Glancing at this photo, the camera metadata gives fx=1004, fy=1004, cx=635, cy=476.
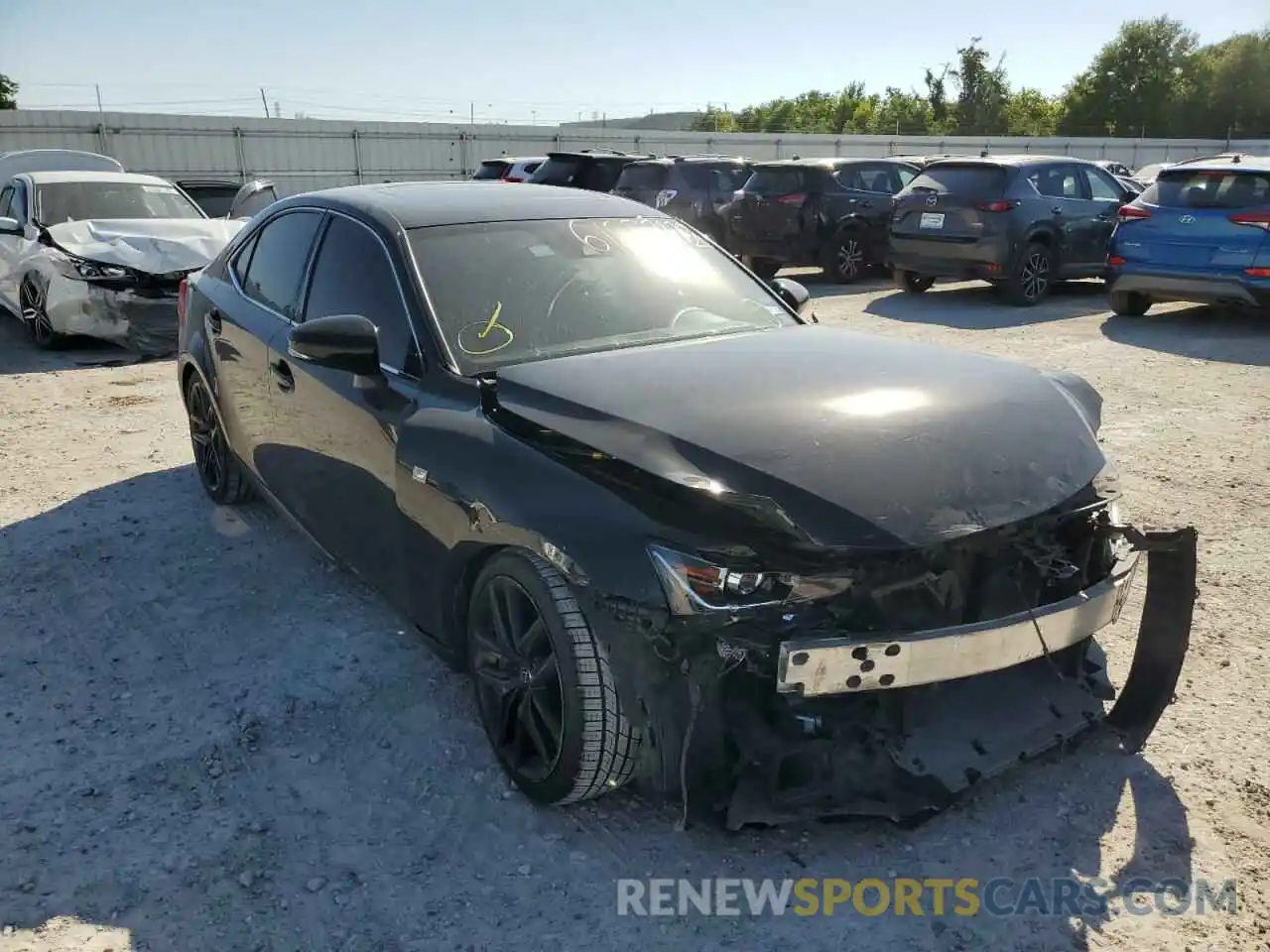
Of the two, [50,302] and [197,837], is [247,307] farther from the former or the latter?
[50,302]

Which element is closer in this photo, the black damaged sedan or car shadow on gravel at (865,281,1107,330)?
the black damaged sedan

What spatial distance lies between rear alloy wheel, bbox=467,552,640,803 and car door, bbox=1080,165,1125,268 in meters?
11.0

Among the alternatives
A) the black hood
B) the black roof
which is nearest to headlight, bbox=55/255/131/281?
the black roof

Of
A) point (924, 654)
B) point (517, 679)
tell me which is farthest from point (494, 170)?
point (924, 654)

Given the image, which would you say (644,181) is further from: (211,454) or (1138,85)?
(1138,85)

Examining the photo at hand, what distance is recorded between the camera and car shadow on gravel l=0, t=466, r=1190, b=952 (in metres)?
2.44

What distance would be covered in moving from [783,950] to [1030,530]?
1.21m

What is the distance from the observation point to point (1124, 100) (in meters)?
65.4

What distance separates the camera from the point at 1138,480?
537 centimetres

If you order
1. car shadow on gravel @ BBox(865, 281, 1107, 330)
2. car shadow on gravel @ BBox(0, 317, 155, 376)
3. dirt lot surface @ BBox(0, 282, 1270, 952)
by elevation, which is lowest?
car shadow on gravel @ BBox(0, 317, 155, 376)

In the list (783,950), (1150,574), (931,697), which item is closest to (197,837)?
(783,950)

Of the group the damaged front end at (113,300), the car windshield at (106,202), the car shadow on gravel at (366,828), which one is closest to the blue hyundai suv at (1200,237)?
the car shadow on gravel at (366,828)

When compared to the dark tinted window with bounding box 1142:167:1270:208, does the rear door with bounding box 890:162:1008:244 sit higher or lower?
lower

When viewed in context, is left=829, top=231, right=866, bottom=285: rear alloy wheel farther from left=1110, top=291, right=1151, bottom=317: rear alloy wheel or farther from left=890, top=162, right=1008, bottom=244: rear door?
left=1110, top=291, right=1151, bottom=317: rear alloy wheel
